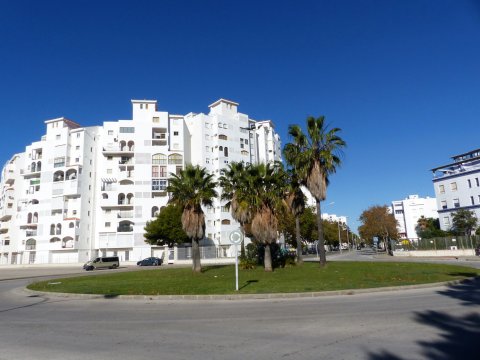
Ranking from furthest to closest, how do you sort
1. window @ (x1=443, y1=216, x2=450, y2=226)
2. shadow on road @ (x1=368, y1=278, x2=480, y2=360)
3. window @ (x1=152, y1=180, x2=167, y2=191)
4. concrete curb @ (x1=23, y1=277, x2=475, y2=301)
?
window @ (x1=152, y1=180, x2=167, y2=191)
window @ (x1=443, y1=216, x2=450, y2=226)
concrete curb @ (x1=23, y1=277, x2=475, y2=301)
shadow on road @ (x1=368, y1=278, x2=480, y2=360)

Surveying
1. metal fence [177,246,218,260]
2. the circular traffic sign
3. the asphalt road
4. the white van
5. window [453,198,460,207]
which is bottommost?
the asphalt road

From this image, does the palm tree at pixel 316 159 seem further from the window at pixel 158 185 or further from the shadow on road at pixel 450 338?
the window at pixel 158 185

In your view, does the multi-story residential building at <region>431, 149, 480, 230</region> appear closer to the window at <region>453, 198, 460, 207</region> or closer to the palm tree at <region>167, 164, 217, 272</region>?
the window at <region>453, 198, 460, 207</region>

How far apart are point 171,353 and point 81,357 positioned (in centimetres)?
164

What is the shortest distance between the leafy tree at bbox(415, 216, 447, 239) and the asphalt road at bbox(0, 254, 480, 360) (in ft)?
187

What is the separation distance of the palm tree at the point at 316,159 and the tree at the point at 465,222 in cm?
4088

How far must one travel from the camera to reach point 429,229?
265 ft

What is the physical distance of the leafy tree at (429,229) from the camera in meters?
64.9

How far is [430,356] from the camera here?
627 cm

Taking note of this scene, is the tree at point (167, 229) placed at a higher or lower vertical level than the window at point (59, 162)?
lower

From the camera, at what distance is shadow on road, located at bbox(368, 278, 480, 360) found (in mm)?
6338

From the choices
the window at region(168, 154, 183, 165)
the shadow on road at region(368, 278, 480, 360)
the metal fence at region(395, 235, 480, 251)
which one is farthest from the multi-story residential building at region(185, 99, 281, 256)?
the shadow on road at region(368, 278, 480, 360)

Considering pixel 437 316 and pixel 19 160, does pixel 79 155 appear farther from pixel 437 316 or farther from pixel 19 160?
pixel 437 316

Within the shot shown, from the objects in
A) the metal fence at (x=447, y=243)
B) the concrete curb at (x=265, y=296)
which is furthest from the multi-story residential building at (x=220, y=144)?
the concrete curb at (x=265, y=296)
